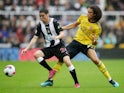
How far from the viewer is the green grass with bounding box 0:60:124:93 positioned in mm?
12539

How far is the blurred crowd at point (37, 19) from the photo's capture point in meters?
25.3

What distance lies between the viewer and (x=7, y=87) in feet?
→ 43.3

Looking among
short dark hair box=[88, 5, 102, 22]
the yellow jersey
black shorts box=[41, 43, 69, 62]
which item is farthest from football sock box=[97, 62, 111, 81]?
short dark hair box=[88, 5, 102, 22]

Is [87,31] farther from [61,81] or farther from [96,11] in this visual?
[61,81]

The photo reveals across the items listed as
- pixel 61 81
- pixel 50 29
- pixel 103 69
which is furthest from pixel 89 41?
pixel 61 81

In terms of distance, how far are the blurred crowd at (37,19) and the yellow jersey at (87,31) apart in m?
11.5

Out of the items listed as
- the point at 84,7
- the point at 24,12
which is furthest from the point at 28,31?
the point at 84,7

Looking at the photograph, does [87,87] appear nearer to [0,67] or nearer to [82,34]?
[82,34]

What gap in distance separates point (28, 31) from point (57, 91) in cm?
1337

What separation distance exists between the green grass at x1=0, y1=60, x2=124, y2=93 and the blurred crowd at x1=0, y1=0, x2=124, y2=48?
5.10 m

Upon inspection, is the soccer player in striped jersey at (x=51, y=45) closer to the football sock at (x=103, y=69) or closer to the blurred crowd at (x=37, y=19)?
the football sock at (x=103, y=69)

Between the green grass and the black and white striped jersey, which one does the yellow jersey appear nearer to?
the black and white striped jersey

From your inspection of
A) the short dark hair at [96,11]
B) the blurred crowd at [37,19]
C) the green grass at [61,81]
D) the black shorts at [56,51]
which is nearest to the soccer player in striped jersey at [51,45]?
the black shorts at [56,51]

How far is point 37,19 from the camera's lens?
26031mm
